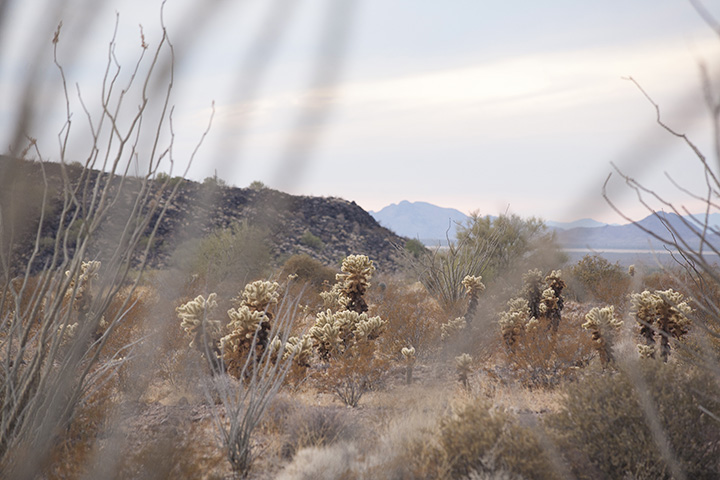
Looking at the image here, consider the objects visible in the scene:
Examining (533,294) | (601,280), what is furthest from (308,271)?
(601,280)

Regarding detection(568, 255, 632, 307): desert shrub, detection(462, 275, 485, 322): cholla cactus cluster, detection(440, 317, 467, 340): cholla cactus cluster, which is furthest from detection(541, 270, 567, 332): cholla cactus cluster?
detection(568, 255, 632, 307): desert shrub

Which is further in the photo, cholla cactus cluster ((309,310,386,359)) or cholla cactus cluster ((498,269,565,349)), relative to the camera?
cholla cactus cluster ((498,269,565,349))

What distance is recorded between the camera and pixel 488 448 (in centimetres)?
351

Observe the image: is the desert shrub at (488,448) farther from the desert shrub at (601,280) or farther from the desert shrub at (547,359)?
the desert shrub at (601,280)

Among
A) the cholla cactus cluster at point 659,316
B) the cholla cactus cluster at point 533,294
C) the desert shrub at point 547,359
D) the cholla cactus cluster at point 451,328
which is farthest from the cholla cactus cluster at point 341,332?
the cholla cactus cluster at point 659,316

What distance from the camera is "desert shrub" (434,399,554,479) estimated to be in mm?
3355

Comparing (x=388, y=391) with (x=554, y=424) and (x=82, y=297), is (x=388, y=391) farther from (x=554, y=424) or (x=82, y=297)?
(x=82, y=297)

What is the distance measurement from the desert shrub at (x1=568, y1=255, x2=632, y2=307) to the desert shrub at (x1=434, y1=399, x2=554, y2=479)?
28.3 feet

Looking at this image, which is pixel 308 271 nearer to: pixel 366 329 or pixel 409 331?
pixel 409 331

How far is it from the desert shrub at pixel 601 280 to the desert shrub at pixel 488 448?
28.3 ft

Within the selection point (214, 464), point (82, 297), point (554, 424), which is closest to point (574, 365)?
point (554, 424)

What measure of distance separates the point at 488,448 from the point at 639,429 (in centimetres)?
114

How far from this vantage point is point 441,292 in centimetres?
1193

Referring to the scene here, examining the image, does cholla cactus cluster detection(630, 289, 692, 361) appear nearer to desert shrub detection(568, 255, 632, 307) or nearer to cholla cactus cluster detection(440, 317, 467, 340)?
cholla cactus cluster detection(440, 317, 467, 340)
